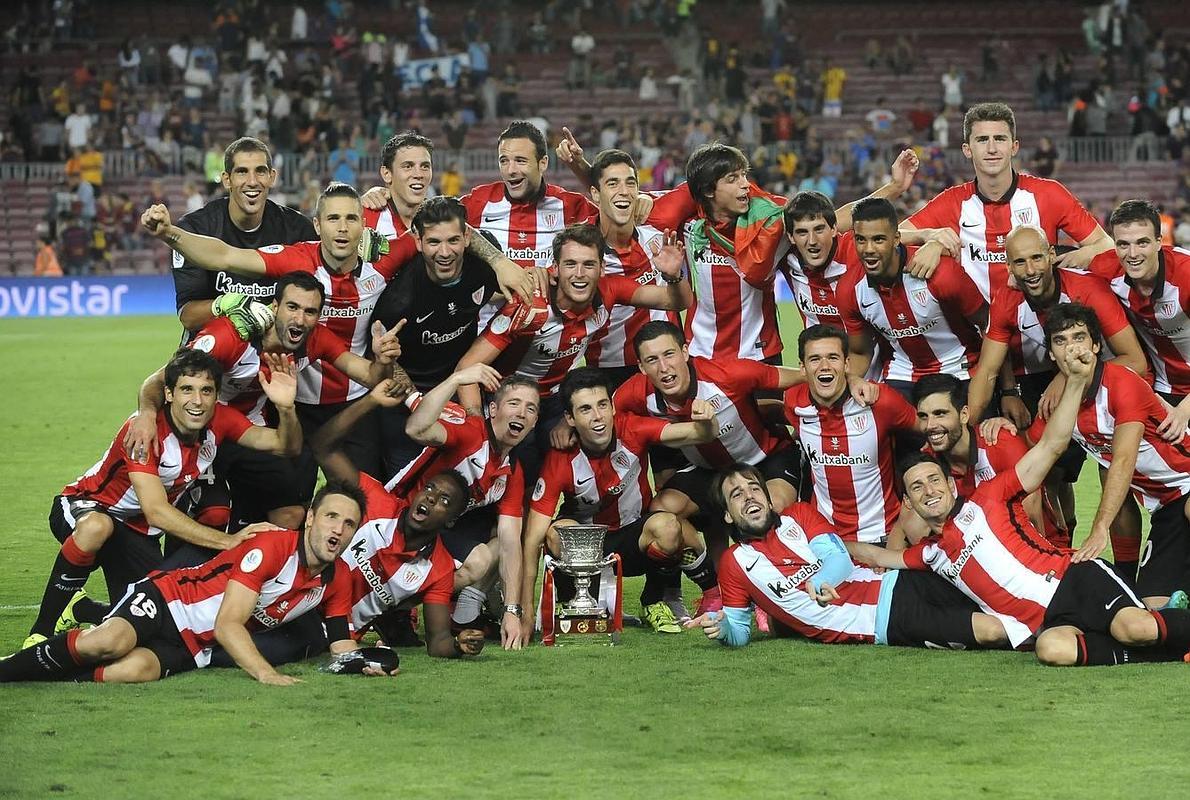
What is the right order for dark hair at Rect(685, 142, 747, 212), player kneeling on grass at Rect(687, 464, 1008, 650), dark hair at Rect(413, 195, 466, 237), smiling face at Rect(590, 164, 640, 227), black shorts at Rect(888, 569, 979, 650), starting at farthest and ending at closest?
smiling face at Rect(590, 164, 640, 227)
dark hair at Rect(685, 142, 747, 212)
dark hair at Rect(413, 195, 466, 237)
player kneeling on grass at Rect(687, 464, 1008, 650)
black shorts at Rect(888, 569, 979, 650)

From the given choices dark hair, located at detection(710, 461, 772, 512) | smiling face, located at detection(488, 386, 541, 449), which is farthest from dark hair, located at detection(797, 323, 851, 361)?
smiling face, located at detection(488, 386, 541, 449)

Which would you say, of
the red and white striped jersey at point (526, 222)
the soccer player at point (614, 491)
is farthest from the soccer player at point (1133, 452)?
the red and white striped jersey at point (526, 222)

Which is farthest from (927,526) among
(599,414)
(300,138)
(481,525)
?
(300,138)

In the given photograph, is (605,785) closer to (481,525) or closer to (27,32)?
(481,525)

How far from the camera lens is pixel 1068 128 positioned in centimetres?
2997

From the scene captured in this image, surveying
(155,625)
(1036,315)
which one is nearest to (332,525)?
(155,625)

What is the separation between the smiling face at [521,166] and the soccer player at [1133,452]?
273 centimetres

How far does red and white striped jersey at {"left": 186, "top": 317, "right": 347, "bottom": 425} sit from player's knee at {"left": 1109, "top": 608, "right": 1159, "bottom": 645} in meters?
3.52

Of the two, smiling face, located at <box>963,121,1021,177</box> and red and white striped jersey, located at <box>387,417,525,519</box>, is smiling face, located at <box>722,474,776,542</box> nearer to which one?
red and white striped jersey, located at <box>387,417,525,519</box>

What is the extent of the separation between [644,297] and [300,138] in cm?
2206

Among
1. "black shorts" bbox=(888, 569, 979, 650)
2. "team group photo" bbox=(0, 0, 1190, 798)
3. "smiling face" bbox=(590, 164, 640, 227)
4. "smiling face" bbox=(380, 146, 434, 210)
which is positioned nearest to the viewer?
"team group photo" bbox=(0, 0, 1190, 798)

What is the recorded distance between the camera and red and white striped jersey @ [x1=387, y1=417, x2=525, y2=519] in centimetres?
687

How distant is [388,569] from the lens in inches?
256

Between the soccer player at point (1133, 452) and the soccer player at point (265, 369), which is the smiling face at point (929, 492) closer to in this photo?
the soccer player at point (1133, 452)
